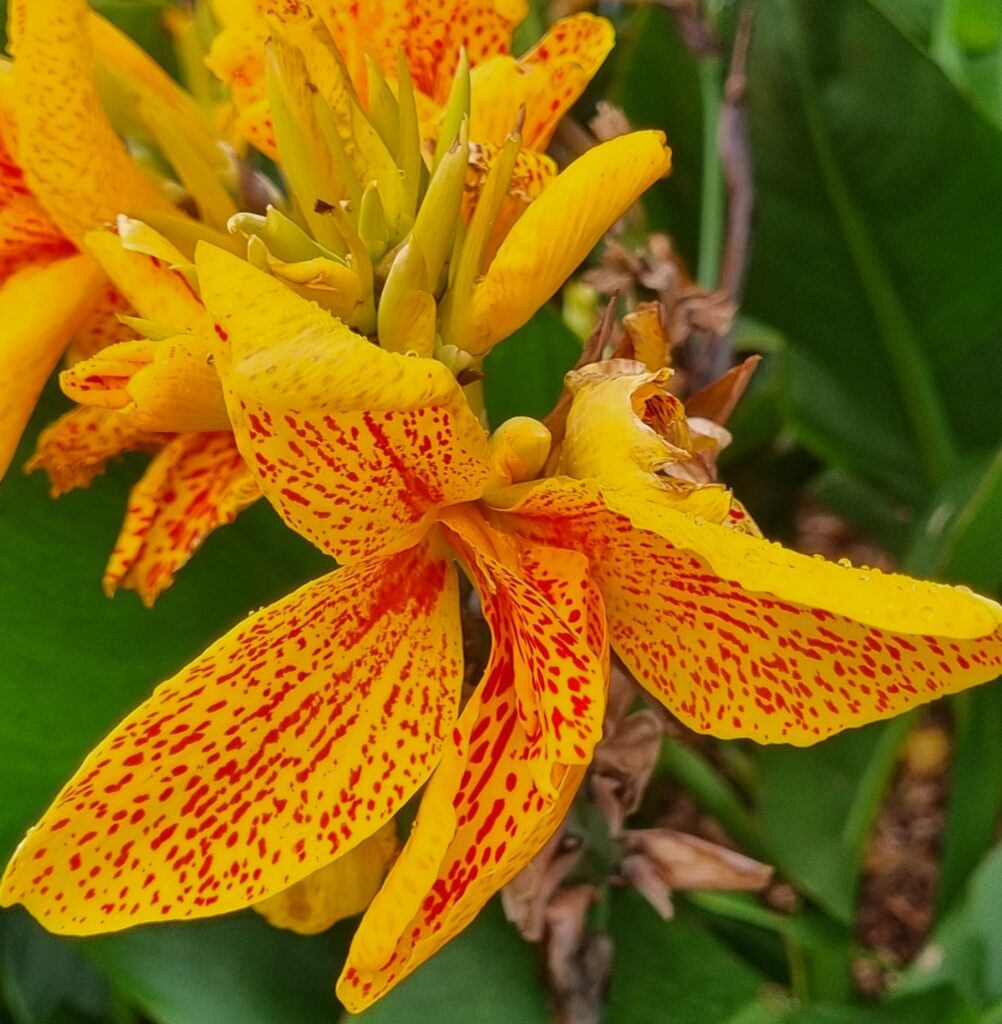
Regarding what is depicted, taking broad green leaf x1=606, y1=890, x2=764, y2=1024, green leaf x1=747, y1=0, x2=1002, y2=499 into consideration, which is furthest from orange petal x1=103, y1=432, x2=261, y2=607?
green leaf x1=747, y1=0, x2=1002, y2=499

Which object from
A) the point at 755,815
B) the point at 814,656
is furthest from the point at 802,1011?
the point at 814,656

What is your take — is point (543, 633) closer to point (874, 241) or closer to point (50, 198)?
point (50, 198)

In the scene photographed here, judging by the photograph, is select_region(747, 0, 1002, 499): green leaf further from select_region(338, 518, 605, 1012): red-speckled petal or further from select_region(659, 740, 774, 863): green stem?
select_region(338, 518, 605, 1012): red-speckled petal

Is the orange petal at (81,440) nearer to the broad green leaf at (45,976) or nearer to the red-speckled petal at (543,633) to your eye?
the red-speckled petal at (543,633)

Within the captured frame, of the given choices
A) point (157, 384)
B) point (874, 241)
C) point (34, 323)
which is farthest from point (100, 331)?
point (874, 241)

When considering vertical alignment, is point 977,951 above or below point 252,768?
below

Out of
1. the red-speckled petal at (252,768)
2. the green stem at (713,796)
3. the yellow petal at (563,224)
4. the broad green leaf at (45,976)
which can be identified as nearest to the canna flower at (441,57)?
the yellow petal at (563,224)

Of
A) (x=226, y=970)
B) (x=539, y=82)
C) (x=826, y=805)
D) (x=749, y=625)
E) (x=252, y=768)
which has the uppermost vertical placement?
(x=539, y=82)

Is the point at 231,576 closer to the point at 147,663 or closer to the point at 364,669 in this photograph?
the point at 147,663
